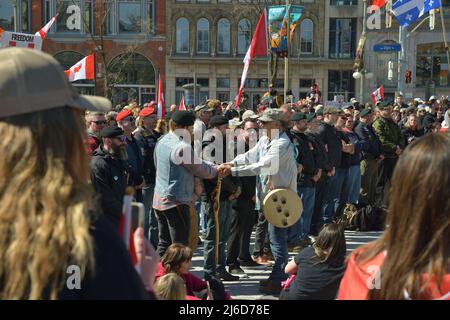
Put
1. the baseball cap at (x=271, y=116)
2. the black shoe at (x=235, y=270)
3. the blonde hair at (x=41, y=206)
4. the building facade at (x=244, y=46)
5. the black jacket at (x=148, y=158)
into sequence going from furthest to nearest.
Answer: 1. the building facade at (x=244, y=46)
2. the black jacket at (x=148, y=158)
3. the black shoe at (x=235, y=270)
4. the baseball cap at (x=271, y=116)
5. the blonde hair at (x=41, y=206)

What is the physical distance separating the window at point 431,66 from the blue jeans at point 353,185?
31561 mm

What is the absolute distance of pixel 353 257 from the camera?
7.86 feet

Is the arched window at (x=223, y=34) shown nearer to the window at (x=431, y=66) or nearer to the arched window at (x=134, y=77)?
the arched window at (x=134, y=77)

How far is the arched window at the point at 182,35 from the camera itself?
136 feet

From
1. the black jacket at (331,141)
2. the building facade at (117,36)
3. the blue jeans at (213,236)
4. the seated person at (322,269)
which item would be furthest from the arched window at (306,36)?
the seated person at (322,269)

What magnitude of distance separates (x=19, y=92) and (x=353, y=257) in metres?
1.36

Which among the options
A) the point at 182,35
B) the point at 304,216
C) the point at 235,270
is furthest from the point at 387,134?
the point at 182,35

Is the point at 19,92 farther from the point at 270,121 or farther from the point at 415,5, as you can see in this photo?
the point at 415,5

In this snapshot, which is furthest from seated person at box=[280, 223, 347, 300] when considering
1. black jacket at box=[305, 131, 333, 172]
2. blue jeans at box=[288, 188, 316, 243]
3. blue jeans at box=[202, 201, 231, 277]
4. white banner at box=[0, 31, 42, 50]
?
white banner at box=[0, 31, 42, 50]

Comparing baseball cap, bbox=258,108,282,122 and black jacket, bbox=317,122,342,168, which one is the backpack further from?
baseball cap, bbox=258,108,282,122

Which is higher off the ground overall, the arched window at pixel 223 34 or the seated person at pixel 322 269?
the arched window at pixel 223 34

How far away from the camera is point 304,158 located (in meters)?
9.21

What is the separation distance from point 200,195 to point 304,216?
2.68m
